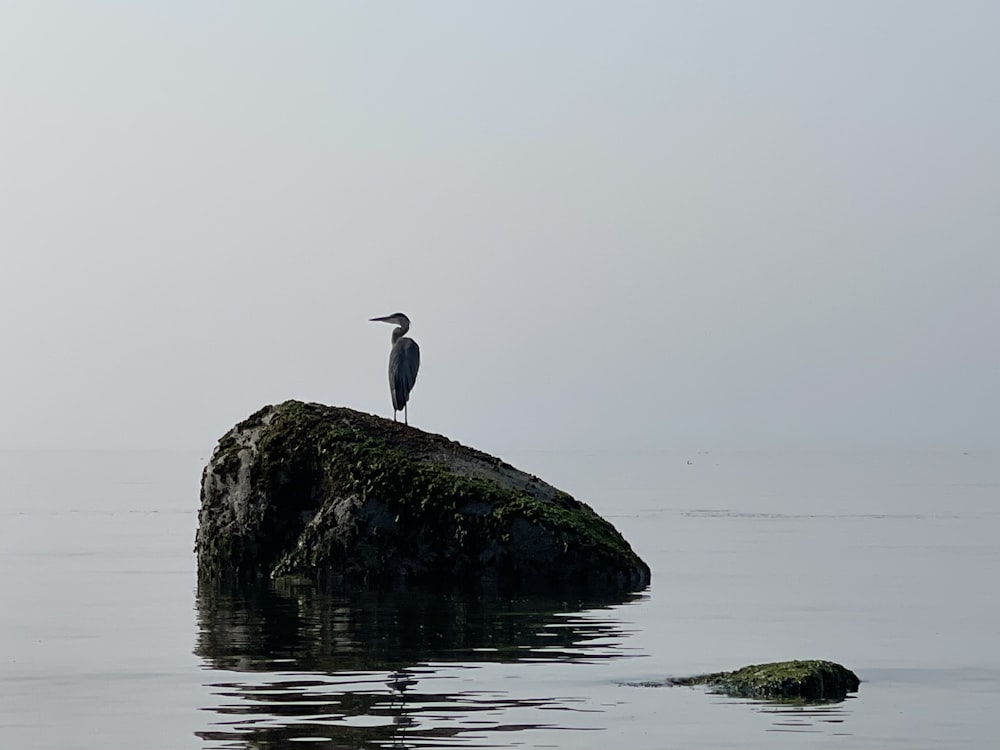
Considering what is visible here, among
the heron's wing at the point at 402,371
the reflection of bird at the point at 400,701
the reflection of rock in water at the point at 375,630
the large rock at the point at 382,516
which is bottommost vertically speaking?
the reflection of bird at the point at 400,701

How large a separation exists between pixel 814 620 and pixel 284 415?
7968 millimetres

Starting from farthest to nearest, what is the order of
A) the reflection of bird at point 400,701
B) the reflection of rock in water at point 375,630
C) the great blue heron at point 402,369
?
the great blue heron at point 402,369 → the reflection of rock in water at point 375,630 → the reflection of bird at point 400,701

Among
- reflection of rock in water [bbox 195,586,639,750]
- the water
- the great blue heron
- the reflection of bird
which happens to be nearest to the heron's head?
the great blue heron

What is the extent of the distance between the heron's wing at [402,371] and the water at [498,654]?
187 inches

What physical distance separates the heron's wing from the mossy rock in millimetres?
15030

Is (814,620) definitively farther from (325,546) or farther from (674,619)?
(325,546)

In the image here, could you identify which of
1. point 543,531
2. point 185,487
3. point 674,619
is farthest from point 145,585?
point 185,487

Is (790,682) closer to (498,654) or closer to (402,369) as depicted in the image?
(498,654)

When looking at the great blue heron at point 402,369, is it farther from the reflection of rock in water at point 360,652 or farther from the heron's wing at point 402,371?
the reflection of rock in water at point 360,652

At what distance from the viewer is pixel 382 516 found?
22.3m

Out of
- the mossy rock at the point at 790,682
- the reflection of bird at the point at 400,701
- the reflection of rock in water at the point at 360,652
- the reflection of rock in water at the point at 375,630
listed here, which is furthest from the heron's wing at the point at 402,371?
the mossy rock at the point at 790,682

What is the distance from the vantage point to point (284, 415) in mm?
23859

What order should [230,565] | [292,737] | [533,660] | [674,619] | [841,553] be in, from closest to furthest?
[292,737] < [533,660] < [674,619] < [230,565] < [841,553]

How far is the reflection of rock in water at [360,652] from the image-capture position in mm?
12570
